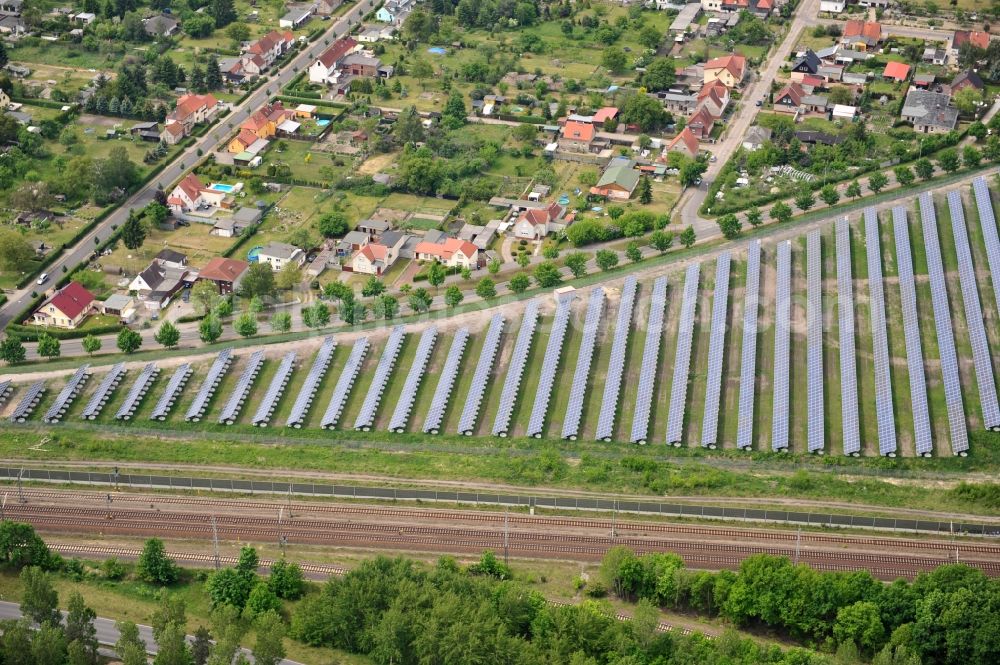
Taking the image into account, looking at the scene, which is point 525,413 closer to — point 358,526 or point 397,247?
point 358,526

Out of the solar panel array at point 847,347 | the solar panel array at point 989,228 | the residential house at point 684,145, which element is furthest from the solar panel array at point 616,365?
the solar panel array at point 989,228

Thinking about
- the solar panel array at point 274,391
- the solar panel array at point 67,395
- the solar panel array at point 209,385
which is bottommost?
the solar panel array at point 67,395

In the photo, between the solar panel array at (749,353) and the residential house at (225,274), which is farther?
the residential house at (225,274)

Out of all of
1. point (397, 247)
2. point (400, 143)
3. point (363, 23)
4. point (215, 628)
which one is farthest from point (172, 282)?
point (363, 23)

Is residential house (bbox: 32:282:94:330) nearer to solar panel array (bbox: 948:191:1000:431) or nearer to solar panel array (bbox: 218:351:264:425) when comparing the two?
solar panel array (bbox: 218:351:264:425)

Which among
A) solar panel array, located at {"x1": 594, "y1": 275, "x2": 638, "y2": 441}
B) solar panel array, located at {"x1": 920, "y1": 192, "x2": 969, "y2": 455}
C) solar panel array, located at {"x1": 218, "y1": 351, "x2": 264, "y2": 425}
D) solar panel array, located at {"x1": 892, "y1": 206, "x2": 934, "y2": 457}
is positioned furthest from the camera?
solar panel array, located at {"x1": 218, "y1": 351, "x2": 264, "y2": 425}

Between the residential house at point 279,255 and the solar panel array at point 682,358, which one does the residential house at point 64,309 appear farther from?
the solar panel array at point 682,358

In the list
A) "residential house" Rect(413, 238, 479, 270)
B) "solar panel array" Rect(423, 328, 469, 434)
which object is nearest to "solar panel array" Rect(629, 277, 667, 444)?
"solar panel array" Rect(423, 328, 469, 434)
